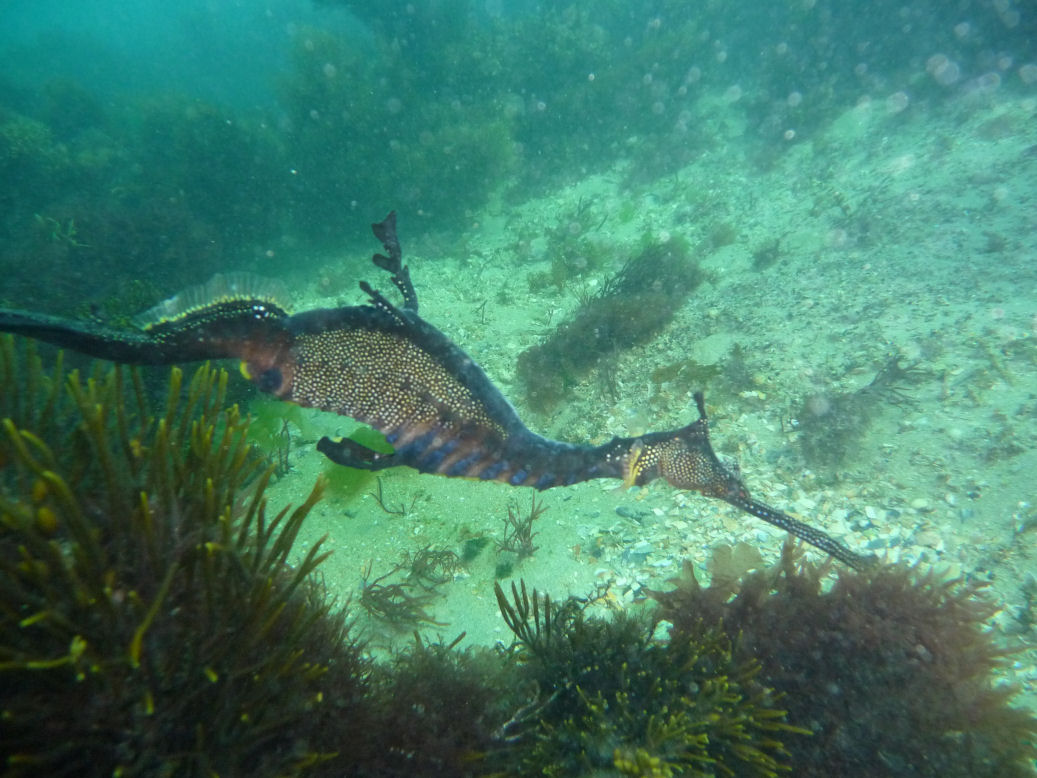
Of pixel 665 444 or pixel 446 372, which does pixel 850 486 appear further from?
pixel 446 372

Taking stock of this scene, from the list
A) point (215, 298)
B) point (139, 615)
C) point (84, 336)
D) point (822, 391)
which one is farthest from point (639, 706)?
point (822, 391)

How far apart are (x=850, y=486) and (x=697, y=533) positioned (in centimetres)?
209

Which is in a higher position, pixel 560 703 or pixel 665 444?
pixel 665 444

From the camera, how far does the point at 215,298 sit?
3426 mm

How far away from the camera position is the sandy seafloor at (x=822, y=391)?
16.7 ft

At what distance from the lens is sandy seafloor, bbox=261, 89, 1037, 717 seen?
16.7 ft

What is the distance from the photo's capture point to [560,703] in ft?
10.2

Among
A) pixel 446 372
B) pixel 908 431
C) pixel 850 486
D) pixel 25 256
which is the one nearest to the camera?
pixel 446 372

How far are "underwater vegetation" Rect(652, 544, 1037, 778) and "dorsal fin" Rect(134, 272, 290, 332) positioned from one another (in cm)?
389

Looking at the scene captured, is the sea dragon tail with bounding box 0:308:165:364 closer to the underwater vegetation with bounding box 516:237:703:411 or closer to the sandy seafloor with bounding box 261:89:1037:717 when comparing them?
the sandy seafloor with bounding box 261:89:1037:717

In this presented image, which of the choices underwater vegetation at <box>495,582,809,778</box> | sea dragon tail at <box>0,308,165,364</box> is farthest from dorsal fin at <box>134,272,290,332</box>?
underwater vegetation at <box>495,582,809,778</box>

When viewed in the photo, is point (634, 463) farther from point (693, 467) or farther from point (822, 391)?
point (822, 391)

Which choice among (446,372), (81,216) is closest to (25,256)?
(81,216)

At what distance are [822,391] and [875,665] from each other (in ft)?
14.5
